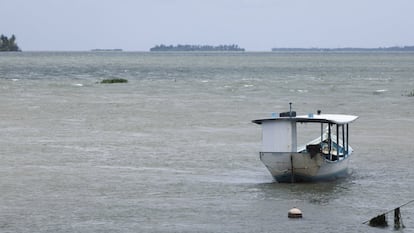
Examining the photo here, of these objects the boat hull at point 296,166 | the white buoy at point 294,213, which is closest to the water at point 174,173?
the white buoy at point 294,213

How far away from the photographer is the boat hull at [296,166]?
27047 millimetres

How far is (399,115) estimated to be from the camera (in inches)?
2037

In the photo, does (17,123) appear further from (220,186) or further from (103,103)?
(220,186)

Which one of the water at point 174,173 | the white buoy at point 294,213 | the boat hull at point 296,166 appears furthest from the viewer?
the boat hull at point 296,166

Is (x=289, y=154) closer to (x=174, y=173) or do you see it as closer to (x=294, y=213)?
(x=294, y=213)

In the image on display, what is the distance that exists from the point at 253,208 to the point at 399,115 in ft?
94.6

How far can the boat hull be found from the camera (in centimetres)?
2705

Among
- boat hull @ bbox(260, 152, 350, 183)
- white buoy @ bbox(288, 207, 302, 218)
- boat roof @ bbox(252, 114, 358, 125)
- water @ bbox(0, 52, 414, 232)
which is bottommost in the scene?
water @ bbox(0, 52, 414, 232)

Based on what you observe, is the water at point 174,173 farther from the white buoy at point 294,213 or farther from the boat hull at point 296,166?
the boat hull at point 296,166

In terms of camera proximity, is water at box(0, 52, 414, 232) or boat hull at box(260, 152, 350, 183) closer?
water at box(0, 52, 414, 232)

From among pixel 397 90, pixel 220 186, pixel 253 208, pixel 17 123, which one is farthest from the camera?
pixel 397 90

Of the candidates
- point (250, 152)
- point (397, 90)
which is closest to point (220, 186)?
point (250, 152)

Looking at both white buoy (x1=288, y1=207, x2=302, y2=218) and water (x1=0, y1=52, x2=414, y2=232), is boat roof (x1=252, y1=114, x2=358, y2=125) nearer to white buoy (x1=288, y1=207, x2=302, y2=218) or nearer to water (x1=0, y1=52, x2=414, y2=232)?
water (x1=0, y1=52, x2=414, y2=232)

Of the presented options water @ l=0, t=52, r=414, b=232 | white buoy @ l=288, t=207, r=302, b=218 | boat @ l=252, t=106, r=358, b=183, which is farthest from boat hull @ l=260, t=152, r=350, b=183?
white buoy @ l=288, t=207, r=302, b=218
